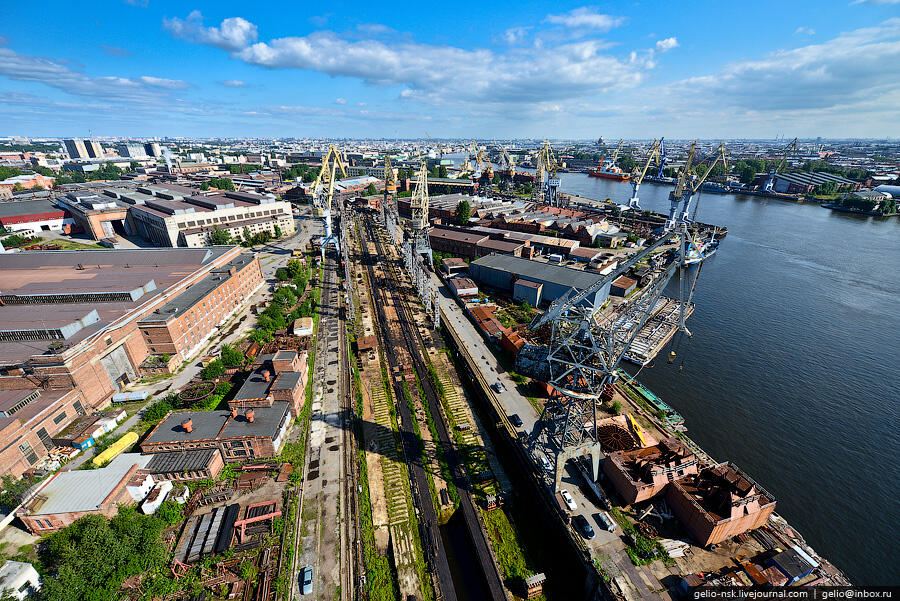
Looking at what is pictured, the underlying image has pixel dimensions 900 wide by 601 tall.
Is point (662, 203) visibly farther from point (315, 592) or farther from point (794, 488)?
point (315, 592)

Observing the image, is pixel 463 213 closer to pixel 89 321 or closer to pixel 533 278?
pixel 533 278

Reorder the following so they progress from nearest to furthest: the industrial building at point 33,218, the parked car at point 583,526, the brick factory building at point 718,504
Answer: the brick factory building at point 718,504 < the parked car at point 583,526 < the industrial building at point 33,218

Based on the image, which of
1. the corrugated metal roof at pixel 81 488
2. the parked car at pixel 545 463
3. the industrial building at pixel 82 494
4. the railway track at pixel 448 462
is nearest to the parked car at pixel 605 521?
the parked car at pixel 545 463

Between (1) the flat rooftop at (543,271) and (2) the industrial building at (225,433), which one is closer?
(2) the industrial building at (225,433)

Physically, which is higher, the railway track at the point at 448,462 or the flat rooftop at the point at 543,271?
the flat rooftop at the point at 543,271

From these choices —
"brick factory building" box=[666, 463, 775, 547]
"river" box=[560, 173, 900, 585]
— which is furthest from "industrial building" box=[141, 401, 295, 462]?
"river" box=[560, 173, 900, 585]

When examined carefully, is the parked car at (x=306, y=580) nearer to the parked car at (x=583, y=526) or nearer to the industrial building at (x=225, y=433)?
the industrial building at (x=225, y=433)

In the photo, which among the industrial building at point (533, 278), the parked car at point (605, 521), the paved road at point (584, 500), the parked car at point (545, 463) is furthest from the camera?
the industrial building at point (533, 278)

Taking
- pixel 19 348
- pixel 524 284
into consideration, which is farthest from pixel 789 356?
pixel 19 348
